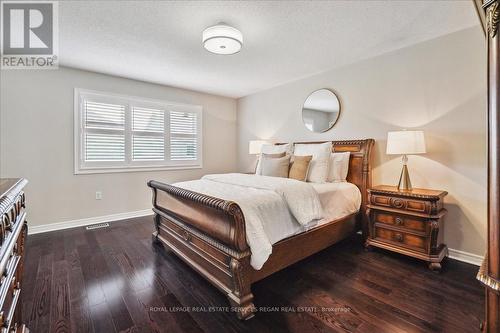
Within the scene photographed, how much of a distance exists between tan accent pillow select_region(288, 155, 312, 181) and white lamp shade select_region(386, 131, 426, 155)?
3.21 feet

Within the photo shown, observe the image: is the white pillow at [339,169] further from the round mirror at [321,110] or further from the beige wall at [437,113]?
the round mirror at [321,110]

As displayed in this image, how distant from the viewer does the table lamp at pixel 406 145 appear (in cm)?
252

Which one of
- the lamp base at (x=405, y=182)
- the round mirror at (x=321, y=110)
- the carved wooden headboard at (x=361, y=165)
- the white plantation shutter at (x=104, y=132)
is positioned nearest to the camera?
the lamp base at (x=405, y=182)

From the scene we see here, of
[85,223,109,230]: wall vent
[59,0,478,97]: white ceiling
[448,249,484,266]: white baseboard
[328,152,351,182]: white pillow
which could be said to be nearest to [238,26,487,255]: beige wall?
[448,249,484,266]: white baseboard

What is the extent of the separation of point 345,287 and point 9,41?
14.7 feet

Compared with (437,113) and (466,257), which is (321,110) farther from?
(466,257)

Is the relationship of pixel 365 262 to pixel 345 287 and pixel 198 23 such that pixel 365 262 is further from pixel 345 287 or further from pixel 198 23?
pixel 198 23

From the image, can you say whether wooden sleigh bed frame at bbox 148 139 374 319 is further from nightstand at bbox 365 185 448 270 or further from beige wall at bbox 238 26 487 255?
beige wall at bbox 238 26 487 255

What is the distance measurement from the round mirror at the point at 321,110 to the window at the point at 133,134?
2.33 meters

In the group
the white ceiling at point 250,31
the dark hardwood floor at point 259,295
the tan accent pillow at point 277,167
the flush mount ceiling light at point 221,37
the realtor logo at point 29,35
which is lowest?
the dark hardwood floor at point 259,295

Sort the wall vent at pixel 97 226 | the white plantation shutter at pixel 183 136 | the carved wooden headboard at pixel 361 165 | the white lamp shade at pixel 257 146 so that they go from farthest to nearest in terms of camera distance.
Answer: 1. the white plantation shutter at pixel 183 136
2. the white lamp shade at pixel 257 146
3. the wall vent at pixel 97 226
4. the carved wooden headboard at pixel 361 165

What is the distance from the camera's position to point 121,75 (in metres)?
4.02

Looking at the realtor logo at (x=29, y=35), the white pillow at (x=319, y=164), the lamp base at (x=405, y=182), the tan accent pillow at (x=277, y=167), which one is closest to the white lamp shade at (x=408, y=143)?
the lamp base at (x=405, y=182)

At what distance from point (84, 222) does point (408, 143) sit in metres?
4.69
